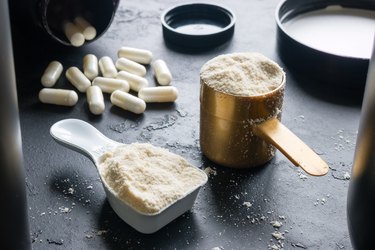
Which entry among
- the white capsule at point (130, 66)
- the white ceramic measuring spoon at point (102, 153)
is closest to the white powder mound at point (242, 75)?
the white ceramic measuring spoon at point (102, 153)

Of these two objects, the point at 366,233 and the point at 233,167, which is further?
the point at 233,167

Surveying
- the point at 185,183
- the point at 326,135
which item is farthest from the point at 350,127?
the point at 185,183

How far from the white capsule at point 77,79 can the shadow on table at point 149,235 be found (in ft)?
0.84

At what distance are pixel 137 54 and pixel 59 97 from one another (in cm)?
15

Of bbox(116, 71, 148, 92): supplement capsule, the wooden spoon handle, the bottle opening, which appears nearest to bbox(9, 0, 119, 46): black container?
the bottle opening

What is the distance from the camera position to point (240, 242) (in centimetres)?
62

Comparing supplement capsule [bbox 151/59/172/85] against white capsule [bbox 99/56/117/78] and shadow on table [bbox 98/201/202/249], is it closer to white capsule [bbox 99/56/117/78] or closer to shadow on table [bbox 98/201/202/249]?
white capsule [bbox 99/56/117/78]

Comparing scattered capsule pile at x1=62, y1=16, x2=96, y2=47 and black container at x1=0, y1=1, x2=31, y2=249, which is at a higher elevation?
black container at x1=0, y1=1, x2=31, y2=249

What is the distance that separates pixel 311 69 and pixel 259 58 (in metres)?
0.19

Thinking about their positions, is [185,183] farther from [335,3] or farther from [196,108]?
[335,3]

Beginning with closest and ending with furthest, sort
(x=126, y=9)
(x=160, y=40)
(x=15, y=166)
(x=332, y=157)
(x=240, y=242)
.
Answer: (x=15, y=166), (x=240, y=242), (x=332, y=157), (x=160, y=40), (x=126, y=9)

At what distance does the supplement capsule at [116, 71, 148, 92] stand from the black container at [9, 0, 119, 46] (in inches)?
4.1

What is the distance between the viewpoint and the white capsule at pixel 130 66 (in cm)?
89

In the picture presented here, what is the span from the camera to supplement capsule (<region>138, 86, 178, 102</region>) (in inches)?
32.6
